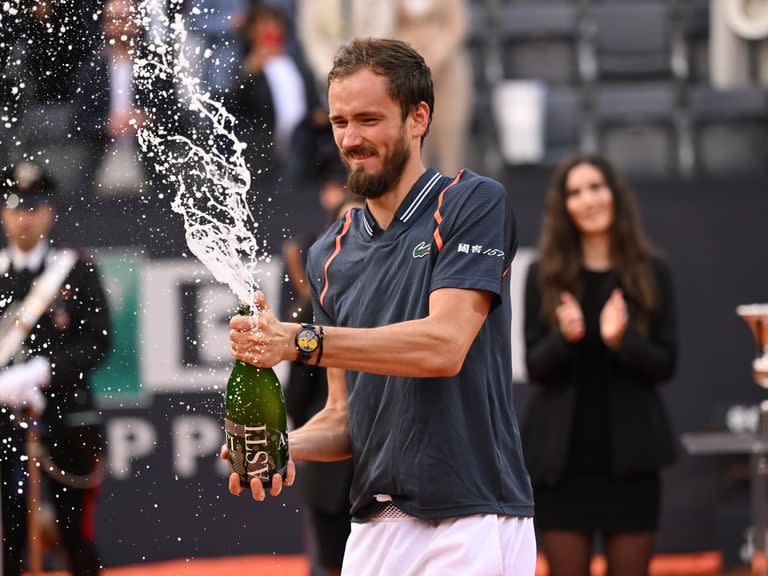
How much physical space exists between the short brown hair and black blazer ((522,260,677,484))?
7.22 ft

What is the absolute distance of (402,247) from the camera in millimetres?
2918

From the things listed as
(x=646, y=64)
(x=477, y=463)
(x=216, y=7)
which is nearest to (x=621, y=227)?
(x=477, y=463)

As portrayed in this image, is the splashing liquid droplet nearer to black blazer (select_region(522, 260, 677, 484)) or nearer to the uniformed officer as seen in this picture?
the uniformed officer

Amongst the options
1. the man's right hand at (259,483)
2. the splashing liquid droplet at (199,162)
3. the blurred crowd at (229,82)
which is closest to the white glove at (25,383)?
the splashing liquid droplet at (199,162)

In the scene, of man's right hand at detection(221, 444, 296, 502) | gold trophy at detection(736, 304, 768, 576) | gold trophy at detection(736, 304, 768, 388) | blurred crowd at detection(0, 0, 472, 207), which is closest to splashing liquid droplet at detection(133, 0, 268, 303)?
blurred crowd at detection(0, 0, 472, 207)

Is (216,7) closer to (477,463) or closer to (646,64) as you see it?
(646,64)

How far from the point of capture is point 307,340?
2643 millimetres

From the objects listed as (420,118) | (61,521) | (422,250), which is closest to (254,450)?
(422,250)

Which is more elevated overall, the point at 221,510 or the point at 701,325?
the point at 701,325

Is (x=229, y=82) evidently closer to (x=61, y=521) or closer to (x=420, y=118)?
(x=61, y=521)

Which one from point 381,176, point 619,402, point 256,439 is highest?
point 381,176

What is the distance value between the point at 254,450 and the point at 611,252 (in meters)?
2.69

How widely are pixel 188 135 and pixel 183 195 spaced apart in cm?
30

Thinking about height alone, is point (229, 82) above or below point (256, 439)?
above
